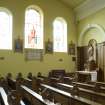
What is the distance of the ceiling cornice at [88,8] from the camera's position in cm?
1215

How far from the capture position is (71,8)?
47.5 feet

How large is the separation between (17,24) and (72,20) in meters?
3.49

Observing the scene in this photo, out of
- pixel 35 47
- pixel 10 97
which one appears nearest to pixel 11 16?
pixel 35 47

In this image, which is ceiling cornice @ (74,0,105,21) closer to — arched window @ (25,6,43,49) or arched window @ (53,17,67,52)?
arched window @ (53,17,67,52)

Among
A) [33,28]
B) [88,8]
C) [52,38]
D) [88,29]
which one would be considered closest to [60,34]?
[52,38]

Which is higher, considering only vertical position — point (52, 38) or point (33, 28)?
point (33, 28)

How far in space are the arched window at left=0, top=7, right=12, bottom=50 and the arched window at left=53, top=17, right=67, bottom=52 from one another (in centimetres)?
267

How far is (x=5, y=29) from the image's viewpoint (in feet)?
43.2

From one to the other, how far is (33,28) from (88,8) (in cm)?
332

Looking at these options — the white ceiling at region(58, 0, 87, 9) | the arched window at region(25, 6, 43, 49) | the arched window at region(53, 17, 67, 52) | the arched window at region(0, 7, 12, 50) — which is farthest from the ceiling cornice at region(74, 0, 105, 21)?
the arched window at region(0, 7, 12, 50)

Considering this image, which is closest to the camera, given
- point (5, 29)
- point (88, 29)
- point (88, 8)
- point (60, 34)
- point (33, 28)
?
point (88, 8)

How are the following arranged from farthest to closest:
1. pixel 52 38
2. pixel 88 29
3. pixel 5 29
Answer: pixel 52 38
pixel 88 29
pixel 5 29

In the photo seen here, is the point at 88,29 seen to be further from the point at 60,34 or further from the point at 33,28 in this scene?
the point at 33,28

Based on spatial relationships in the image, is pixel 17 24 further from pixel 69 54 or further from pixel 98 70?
pixel 98 70
